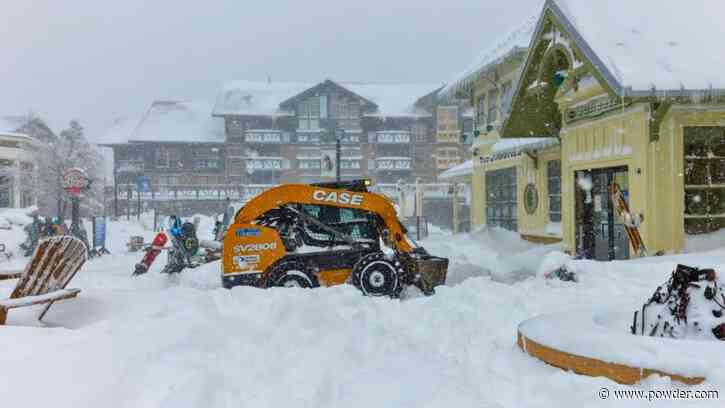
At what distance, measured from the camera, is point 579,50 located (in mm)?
10992

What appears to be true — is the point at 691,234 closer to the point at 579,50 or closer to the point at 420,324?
the point at 579,50

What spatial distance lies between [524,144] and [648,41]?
228 inches

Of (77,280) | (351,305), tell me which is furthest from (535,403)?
(77,280)

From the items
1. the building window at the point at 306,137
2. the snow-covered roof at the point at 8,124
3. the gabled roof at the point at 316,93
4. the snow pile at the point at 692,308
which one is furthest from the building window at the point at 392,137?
the snow pile at the point at 692,308

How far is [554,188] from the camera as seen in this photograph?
1641 centimetres

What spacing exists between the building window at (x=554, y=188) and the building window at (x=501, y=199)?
2.63 metres

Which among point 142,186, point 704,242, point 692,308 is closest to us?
point 692,308

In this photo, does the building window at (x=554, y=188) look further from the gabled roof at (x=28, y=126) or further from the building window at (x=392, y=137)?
the gabled roof at (x=28, y=126)

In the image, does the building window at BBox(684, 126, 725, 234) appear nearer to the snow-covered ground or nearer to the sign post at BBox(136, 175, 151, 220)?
the snow-covered ground

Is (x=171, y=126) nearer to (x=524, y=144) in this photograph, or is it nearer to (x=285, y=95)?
(x=285, y=95)

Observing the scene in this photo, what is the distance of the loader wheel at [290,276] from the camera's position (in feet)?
29.8

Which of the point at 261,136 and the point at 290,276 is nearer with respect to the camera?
the point at 290,276

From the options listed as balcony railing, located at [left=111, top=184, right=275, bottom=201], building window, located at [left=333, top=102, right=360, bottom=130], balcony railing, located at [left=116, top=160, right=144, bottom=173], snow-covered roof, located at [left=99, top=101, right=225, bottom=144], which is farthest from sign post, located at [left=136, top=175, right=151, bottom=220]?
building window, located at [left=333, top=102, right=360, bottom=130]

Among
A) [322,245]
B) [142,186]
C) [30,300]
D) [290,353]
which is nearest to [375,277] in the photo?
[322,245]
